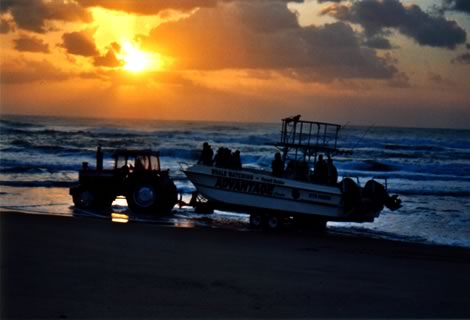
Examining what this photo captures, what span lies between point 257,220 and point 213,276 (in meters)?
7.53

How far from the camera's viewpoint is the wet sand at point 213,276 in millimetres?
8539

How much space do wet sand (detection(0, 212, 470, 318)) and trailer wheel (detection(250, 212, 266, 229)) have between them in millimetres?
2692

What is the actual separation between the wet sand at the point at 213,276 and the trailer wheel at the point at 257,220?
8.83ft

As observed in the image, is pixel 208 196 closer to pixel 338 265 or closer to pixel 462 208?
pixel 338 265

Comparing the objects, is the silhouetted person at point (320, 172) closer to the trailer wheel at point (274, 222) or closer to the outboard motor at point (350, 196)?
the outboard motor at point (350, 196)

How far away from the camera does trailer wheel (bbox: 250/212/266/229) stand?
692 inches

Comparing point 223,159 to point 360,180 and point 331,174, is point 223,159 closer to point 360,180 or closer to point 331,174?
point 331,174

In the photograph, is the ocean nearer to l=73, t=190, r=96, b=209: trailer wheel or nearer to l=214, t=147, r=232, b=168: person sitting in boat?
l=73, t=190, r=96, b=209: trailer wheel

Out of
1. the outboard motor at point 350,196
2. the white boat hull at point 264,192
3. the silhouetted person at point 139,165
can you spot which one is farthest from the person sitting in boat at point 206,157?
the outboard motor at point 350,196

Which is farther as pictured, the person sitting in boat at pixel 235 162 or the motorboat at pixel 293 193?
the person sitting in boat at pixel 235 162

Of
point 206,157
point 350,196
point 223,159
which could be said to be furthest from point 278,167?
point 206,157

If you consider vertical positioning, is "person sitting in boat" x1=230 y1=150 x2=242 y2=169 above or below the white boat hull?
above

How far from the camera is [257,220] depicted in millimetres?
17656

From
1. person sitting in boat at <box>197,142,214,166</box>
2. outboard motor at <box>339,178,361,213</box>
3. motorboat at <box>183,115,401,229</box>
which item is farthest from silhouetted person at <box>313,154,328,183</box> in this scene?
person sitting in boat at <box>197,142,214,166</box>
